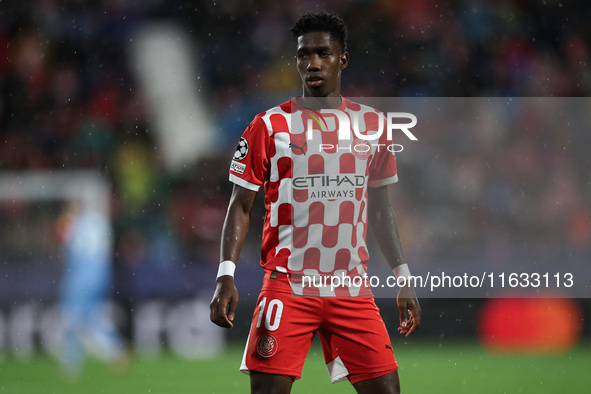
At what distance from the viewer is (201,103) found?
975 centimetres

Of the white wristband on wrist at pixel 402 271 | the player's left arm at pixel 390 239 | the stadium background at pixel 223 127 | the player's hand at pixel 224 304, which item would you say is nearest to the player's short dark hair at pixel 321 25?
the player's left arm at pixel 390 239

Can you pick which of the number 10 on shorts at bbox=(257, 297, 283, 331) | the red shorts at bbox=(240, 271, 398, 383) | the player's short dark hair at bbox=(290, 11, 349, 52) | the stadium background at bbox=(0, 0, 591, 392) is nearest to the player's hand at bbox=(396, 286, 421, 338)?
the red shorts at bbox=(240, 271, 398, 383)

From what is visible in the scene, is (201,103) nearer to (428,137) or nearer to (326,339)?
(428,137)

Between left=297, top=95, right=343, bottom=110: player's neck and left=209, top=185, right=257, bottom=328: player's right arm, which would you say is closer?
left=209, top=185, right=257, bottom=328: player's right arm

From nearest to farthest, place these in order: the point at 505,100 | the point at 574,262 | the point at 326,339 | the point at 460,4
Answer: the point at 326,339
the point at 574,262
the point at 505,100
the point at 460,4

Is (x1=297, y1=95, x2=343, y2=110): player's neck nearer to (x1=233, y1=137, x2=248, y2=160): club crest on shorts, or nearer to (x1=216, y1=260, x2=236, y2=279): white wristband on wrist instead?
(x1=233, y1=137, x2=248, y2=160): club crest on shorts

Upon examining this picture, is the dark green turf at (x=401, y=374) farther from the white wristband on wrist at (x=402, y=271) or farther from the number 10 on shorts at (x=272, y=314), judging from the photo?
the number 10 on shorts at (x=272, y=314)

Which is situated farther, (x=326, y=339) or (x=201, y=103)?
Result: (x=201, y=103)

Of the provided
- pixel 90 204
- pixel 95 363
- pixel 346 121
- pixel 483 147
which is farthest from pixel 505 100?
pixel 346 121

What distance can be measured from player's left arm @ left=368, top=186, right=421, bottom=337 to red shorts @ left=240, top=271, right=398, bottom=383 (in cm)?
16

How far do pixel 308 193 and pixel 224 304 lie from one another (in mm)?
531

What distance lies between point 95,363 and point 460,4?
567 cm

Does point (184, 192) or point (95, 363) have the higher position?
point (184, 192)

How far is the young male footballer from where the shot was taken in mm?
2779
